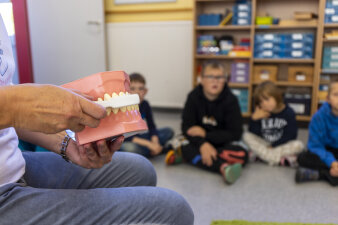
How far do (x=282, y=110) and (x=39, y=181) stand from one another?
1.95 meters

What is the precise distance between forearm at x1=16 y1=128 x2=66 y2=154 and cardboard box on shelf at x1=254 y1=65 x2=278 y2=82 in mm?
2805

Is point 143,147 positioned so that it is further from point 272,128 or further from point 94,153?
point 94,153

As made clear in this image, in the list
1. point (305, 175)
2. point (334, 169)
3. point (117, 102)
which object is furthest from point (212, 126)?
point (117, 102)

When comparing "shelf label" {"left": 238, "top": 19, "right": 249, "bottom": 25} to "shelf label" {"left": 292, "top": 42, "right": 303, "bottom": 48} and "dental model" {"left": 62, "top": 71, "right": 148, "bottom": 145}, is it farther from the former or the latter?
"dental model" {"left": 62, "top": 71, "right": 148, "bottom": 145}

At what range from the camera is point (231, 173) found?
6.24 ft

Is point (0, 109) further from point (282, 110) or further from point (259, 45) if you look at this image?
point (259, 45)

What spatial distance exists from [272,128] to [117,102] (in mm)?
1920

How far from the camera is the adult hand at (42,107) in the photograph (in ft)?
1.77

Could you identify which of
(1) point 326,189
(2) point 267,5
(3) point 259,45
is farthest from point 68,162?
(2) point 267,5

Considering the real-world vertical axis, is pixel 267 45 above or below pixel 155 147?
above

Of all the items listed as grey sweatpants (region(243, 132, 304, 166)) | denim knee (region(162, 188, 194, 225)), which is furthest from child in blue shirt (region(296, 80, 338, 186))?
denim knee (region(162, 188, 194, 225))

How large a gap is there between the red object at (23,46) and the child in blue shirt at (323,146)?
85.2 inches

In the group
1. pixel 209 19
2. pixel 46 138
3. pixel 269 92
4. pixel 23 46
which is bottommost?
pixel 269 92

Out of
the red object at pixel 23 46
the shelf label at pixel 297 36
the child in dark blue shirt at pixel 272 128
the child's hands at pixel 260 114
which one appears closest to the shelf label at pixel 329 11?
the shelf label at pixel 297 36
